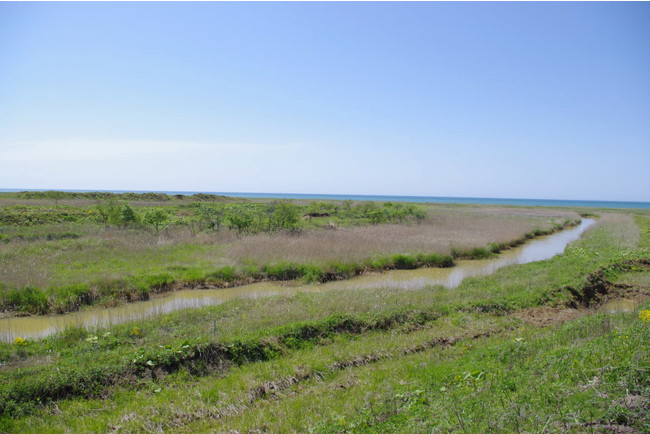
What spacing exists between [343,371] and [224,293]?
8.87 m

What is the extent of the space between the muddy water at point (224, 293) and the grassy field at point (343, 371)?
1.72 metres

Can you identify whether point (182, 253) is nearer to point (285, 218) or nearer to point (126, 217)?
point (285, 218)

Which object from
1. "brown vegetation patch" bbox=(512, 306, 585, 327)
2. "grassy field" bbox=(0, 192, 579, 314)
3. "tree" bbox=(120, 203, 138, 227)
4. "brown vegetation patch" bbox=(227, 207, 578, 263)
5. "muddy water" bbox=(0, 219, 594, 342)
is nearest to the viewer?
"brown vegetation patch" bbox=(512, 306, 585, 327)

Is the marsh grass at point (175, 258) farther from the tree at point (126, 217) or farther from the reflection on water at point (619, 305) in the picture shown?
the reflection on water at point (619, 305)

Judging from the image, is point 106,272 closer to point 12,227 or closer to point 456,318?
point 456,318

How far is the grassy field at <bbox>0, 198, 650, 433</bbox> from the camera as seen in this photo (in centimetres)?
426

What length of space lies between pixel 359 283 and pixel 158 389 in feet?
36.1

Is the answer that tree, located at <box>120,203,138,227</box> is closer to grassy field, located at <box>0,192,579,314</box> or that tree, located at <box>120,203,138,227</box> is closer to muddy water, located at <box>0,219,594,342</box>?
grassy field, located at <box>0,192,579,314</box>

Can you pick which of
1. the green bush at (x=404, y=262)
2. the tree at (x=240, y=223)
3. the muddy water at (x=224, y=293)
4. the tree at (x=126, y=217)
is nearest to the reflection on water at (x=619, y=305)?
the muddy water at (x=224, y=293)

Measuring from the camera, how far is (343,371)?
694 centimetres

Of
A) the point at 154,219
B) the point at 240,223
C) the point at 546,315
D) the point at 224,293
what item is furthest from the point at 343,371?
the point at 154,219

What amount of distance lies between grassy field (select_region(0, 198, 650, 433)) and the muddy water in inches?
67.9

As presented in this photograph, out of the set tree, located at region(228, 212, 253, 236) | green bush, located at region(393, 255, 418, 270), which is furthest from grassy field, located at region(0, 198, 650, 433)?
tree, located at region(228, 212, 253, 236)

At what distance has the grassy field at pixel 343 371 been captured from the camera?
168 inches
